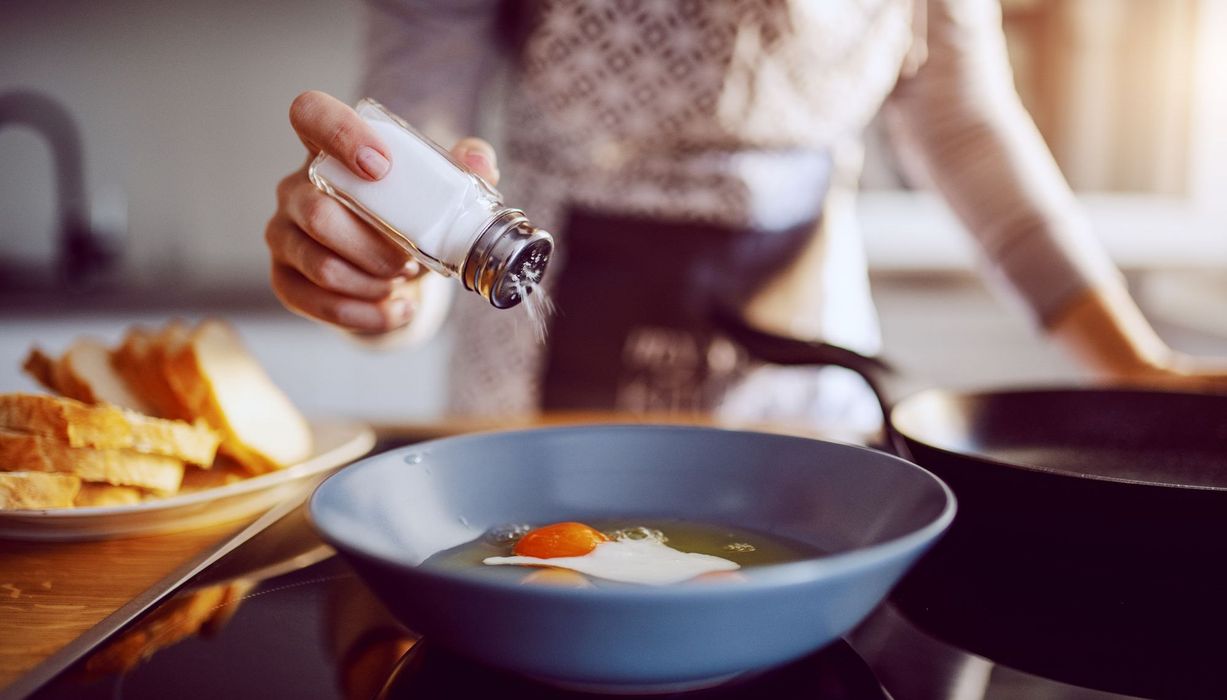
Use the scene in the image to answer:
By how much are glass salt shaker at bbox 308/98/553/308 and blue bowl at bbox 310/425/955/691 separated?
96mm

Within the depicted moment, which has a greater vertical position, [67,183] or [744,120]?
[744,120]

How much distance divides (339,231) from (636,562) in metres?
0.29

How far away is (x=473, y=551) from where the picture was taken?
512mm

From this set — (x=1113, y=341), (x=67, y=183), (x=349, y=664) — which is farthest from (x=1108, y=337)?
(x=67, y=183)

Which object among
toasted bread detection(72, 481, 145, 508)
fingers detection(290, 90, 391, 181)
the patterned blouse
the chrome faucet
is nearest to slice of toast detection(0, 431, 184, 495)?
toasted bread detection(72, 481, 145, 508)

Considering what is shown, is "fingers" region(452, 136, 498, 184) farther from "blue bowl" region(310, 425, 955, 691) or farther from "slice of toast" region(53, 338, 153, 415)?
"slice of toast" region(53, 338, 153, 415)

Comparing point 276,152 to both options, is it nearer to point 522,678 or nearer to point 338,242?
point 338,242

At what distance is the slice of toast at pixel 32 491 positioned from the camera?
58 cm

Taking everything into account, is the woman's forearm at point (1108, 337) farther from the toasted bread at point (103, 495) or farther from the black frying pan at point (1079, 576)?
the toasted bread at point (103, 495)

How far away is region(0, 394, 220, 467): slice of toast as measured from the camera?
0.62m

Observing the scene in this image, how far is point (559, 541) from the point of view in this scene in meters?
0.50

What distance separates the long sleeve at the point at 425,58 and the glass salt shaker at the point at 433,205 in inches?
18.7

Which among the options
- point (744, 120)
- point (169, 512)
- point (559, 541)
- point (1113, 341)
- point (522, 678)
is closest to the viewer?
point (522, 678)

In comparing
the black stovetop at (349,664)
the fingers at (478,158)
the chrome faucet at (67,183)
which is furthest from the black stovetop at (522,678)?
the chrome faucet at (67,183)
